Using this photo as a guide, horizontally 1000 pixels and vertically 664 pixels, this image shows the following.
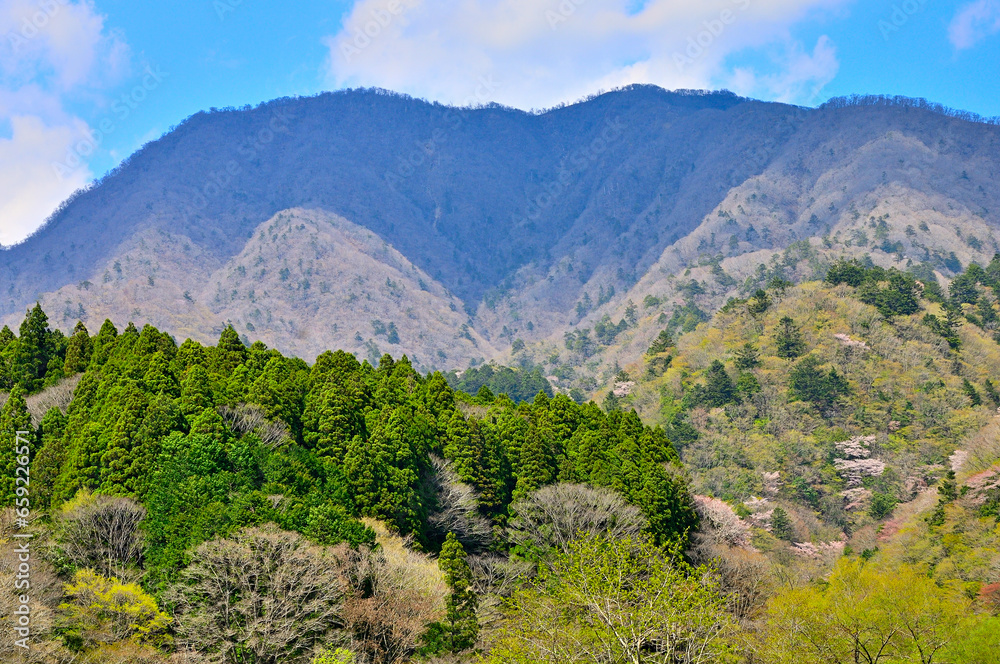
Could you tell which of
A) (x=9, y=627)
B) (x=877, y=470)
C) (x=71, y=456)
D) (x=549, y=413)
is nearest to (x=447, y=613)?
(x=9, y=627)

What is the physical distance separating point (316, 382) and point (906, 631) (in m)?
31.3

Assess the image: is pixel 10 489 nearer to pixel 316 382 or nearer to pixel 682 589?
pixel 316 382

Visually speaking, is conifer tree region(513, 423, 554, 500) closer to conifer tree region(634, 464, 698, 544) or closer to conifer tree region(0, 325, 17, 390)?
conifer tree region(634, 464, 698, 544)

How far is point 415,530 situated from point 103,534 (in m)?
13.4

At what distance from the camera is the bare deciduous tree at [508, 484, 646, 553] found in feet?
147

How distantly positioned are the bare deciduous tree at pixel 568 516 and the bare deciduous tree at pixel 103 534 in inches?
712

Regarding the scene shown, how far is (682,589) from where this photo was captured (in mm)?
24375

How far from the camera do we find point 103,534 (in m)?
34.0

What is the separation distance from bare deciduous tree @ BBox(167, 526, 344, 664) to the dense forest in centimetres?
9

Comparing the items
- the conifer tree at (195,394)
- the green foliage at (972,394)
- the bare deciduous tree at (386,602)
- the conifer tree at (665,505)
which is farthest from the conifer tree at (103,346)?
the green foliage at (972,394)

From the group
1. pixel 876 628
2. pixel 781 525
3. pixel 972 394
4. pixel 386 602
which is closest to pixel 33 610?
pixel 386 602

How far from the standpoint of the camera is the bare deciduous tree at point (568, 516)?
4488 cm

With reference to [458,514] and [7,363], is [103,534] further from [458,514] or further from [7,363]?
[7,363]

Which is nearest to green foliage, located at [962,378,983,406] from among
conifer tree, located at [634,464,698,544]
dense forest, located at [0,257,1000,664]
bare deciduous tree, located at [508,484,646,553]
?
dense forest, located at [0,257,1000,664]
